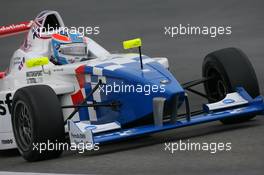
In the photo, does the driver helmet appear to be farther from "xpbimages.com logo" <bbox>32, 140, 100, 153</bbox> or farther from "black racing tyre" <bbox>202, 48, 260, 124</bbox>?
"xpbimages.com logo" <bbox>32, 140, 100, 153</bbox>

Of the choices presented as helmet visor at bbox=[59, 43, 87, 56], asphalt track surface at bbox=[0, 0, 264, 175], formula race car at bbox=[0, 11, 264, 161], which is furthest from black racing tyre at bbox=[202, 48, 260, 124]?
helmet visor at bbox=[59, 43, 87, 56]

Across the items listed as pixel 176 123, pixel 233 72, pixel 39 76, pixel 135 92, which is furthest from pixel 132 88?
pixel 39 76

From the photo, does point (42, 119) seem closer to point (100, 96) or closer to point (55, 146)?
point (55, 146)

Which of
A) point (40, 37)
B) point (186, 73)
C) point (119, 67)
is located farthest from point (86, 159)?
point (186, 73)

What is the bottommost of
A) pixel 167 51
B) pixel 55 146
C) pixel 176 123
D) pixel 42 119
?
pixel 55 146

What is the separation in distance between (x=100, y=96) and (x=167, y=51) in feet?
24.7

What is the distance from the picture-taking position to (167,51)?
19094 millimetres

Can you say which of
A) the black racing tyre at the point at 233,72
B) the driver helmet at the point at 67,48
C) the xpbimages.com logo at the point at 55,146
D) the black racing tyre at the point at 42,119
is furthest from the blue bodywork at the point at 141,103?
the driver helmet at the point at 67,48

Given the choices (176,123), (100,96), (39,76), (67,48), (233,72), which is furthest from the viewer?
(67,48)

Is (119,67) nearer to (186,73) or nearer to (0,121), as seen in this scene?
(0,121)

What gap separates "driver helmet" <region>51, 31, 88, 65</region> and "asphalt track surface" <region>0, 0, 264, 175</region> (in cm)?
122

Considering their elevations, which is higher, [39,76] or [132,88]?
[39,76]

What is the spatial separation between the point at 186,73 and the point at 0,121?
5346 millimetres

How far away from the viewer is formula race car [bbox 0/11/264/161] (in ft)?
35.9
